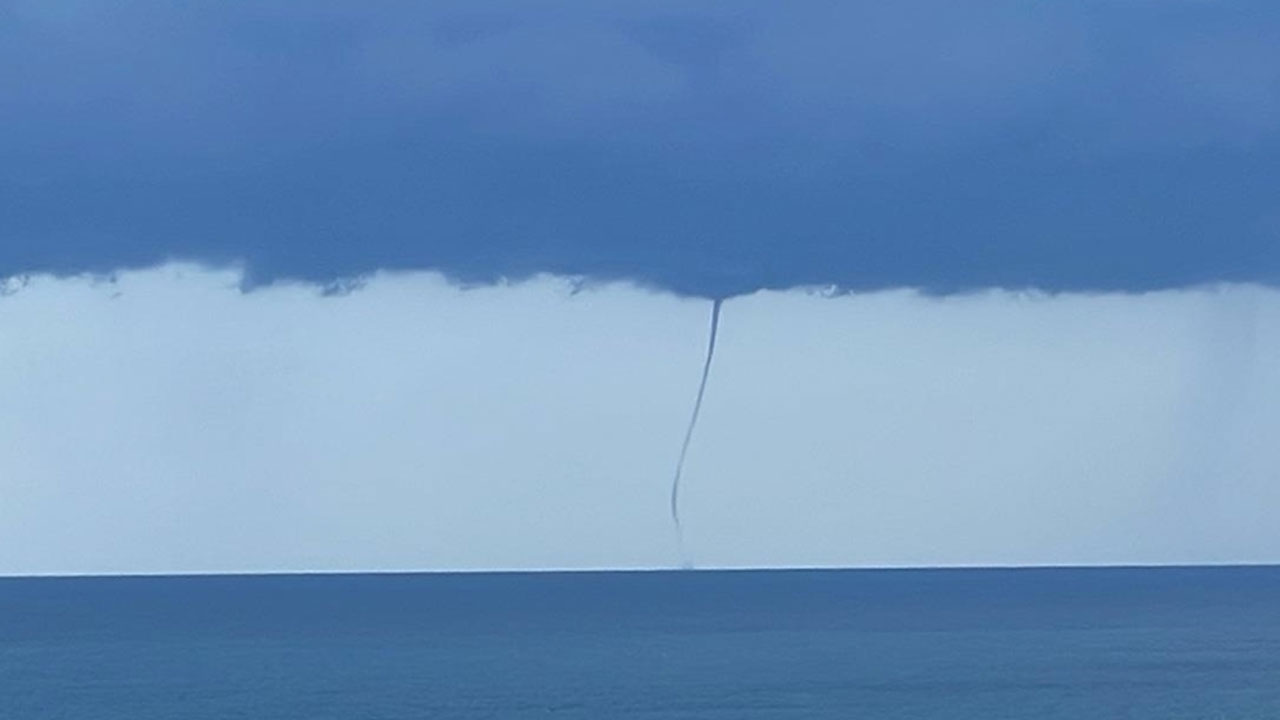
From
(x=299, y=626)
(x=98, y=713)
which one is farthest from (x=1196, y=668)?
(x=299, y=626)

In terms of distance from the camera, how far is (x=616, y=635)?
378ft

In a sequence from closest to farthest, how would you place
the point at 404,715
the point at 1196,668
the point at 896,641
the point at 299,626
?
the point at 404,715 → the point at 1196,668 → the point at 896,641 → the point at 299,626

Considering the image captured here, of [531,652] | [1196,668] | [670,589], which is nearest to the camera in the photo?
[1196,668]

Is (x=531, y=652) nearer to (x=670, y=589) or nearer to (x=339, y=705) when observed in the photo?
(x=339, y=705)

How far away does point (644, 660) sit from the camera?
9475 centimetres

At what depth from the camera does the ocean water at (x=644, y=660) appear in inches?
2864

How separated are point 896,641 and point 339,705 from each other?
44791 mm

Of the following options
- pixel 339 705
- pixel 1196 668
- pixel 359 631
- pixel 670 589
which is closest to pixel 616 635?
pixel 359 631

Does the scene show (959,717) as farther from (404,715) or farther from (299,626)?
(299,626)

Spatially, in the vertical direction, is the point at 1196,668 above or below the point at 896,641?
below

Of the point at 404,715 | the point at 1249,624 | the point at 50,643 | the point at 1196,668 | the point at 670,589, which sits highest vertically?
the point at 670,589

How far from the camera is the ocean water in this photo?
7275cm

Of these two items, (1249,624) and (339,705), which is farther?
(1249,624)

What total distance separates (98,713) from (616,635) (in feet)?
154
